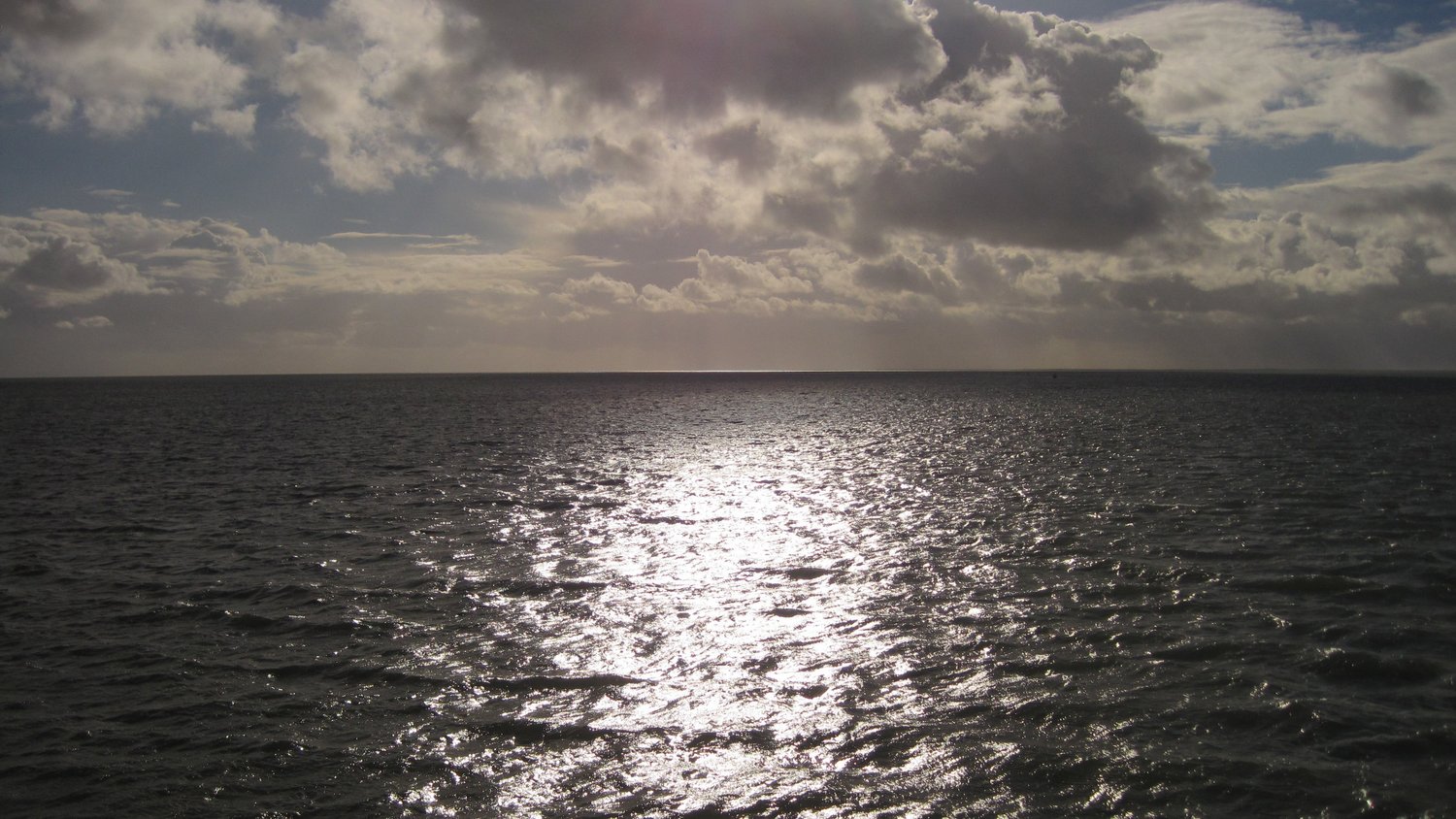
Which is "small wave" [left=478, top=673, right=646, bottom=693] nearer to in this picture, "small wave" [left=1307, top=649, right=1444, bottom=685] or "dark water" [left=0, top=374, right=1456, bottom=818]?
"dark water" [left=0, top=374, right=1456, bottom=818]

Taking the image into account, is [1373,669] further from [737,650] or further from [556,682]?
[556,682]

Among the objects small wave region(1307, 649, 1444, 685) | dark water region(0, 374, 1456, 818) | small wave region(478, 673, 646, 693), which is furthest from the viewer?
small wave region(478, 673, 646, 693)

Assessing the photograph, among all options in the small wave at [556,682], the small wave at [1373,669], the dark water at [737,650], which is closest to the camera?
the dark water at [737,650]

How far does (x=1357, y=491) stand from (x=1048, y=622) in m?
27.8

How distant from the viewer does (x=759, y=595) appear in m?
22.9

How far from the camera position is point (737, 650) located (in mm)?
18547

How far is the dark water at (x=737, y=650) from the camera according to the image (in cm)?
1271

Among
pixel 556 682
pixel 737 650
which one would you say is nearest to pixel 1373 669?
pixel 737 650

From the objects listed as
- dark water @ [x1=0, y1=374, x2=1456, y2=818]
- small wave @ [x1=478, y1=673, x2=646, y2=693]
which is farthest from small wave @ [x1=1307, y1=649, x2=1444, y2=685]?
small wave @ [x1=478, y1=673, x2=646, y2=693]

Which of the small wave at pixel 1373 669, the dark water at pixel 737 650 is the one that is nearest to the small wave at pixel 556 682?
the dark water at pixel 737 650

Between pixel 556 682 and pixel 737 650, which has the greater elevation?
pixel 737 650

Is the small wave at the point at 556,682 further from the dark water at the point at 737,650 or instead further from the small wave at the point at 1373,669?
the small wave at the point at 1373,669

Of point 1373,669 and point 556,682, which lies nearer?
point 1373,669

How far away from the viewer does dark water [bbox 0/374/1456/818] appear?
12711 mm
